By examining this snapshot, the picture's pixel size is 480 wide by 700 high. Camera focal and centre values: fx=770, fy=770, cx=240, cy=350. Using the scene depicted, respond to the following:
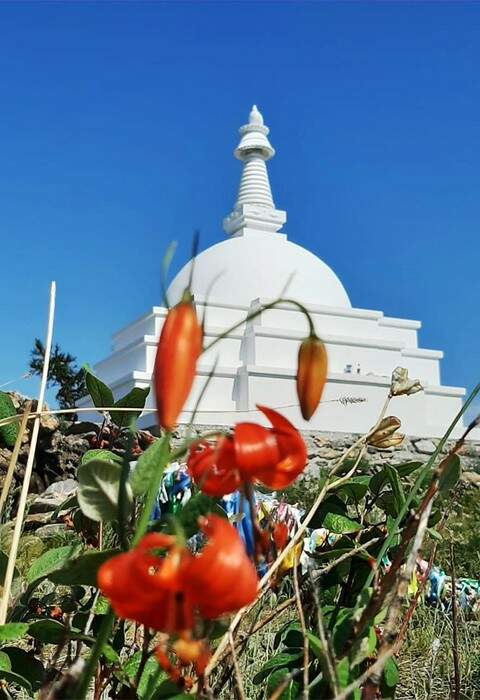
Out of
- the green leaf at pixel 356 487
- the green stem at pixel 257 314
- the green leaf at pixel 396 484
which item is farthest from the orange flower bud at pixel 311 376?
the green leaf at pixel 356 487

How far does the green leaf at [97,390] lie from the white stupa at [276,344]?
10916mm

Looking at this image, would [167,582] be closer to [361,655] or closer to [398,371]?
[361,655]

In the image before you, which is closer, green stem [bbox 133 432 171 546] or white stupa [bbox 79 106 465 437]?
green stem [bbox 133 432 171 546]

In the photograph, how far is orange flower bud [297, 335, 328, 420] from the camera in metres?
0.55

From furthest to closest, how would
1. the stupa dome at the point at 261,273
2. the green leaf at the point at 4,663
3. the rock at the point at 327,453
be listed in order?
the stupa dome at the point at 261,273
the rock at the point at 327,453
the green leaf at the point at 4,663

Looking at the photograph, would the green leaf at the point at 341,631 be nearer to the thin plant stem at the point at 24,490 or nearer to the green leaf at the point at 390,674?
the green leaf at the point at 390,674

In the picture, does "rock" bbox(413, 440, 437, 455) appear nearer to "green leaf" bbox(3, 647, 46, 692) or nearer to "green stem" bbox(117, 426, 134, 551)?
"green leaf" bbox(3, 647, 46, 692)

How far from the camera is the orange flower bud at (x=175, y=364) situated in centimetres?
43

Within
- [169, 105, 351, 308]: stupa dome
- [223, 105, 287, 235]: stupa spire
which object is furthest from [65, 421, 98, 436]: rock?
[223, 105, 287, 235]: stupa spire

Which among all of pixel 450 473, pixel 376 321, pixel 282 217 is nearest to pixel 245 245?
pixel 282 217

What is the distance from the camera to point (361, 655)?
1.95 feet

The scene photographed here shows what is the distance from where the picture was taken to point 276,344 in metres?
14.1

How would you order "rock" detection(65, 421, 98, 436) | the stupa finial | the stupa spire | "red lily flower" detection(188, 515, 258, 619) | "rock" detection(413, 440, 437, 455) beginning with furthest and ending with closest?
the stupa finial < the stupa spire < "rock" detection(413, 440, 437, 455) < "rock" detection(65, 421, 98, 436) < "red lily flower" detection(188, 515, 258, 619)

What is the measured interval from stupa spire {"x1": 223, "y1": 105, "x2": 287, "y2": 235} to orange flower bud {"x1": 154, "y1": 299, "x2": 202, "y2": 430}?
705 inches
